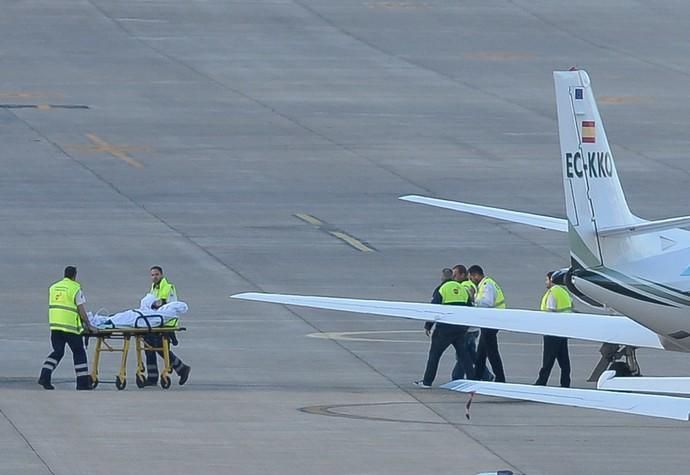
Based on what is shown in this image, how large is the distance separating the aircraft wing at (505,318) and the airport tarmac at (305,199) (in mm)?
1183

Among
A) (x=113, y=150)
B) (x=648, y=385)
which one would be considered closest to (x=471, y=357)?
(x=648, y=385)

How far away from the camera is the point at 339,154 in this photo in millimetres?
48750

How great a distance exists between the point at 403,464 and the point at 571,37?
158ft

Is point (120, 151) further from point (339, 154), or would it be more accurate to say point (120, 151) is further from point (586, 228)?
point (586, 228)

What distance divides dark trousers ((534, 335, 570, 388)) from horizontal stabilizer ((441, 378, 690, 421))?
1150 cm

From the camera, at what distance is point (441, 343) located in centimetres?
2550

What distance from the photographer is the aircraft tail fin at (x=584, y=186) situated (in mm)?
23656

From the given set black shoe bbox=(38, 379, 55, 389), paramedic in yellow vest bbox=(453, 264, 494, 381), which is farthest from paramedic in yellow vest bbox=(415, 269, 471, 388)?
black shoe bbox=(38, 379, 55, 389)

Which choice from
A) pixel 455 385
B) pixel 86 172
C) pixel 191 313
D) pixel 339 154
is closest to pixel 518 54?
pixel 339 154

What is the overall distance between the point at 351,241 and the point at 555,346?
13476 millimetres

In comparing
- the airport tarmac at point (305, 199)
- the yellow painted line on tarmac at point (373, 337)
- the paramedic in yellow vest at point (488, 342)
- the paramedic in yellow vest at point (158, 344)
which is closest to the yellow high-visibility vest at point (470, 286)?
the paramedic in yellow vest at point (488, 342)

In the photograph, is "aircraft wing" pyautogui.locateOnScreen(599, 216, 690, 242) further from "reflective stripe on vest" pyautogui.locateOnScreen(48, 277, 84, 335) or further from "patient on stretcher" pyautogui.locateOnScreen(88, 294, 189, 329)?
"reflective stripe on vest" pyautogui.locateOnScreen(48, 277, 84, 335)

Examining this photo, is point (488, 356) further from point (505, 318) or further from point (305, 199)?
point (305, 199)

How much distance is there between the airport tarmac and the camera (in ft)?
70.8
